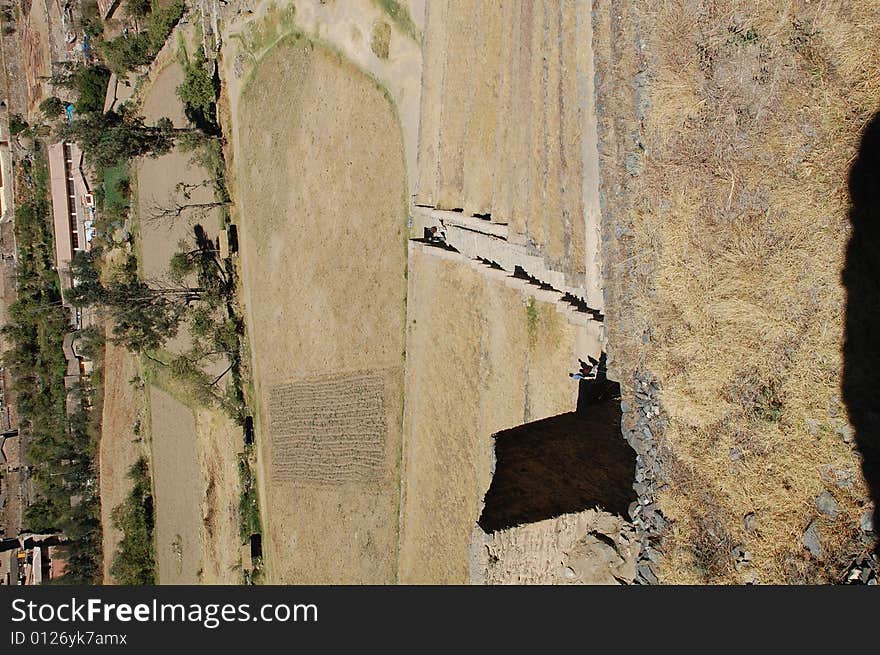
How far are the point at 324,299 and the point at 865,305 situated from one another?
50.9 ft

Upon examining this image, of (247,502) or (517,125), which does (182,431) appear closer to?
(247,502)

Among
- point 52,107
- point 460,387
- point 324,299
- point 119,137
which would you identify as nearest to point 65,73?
point 52,107

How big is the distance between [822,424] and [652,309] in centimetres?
304

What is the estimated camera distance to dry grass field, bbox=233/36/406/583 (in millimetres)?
20953

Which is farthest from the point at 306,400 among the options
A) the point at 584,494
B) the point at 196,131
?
the point at 584,494

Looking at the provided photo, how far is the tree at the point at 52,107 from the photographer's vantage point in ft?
113

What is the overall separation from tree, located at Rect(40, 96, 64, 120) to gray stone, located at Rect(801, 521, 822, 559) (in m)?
34.6

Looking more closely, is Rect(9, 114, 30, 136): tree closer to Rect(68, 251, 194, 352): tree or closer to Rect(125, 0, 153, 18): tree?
Rect(125, 0, 153, 18): tree

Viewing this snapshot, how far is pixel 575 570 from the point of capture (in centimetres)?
1130

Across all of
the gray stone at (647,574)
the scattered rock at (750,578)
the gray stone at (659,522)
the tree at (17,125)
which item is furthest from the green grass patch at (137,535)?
the scattered rock at (750,578)

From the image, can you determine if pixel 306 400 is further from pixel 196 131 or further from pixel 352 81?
pixel 196 131

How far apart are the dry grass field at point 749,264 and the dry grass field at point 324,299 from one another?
9.53 m

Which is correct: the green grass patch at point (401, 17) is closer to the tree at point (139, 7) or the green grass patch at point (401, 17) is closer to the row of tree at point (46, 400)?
the tree at point (139, 7)

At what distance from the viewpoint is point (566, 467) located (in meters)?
13.3
